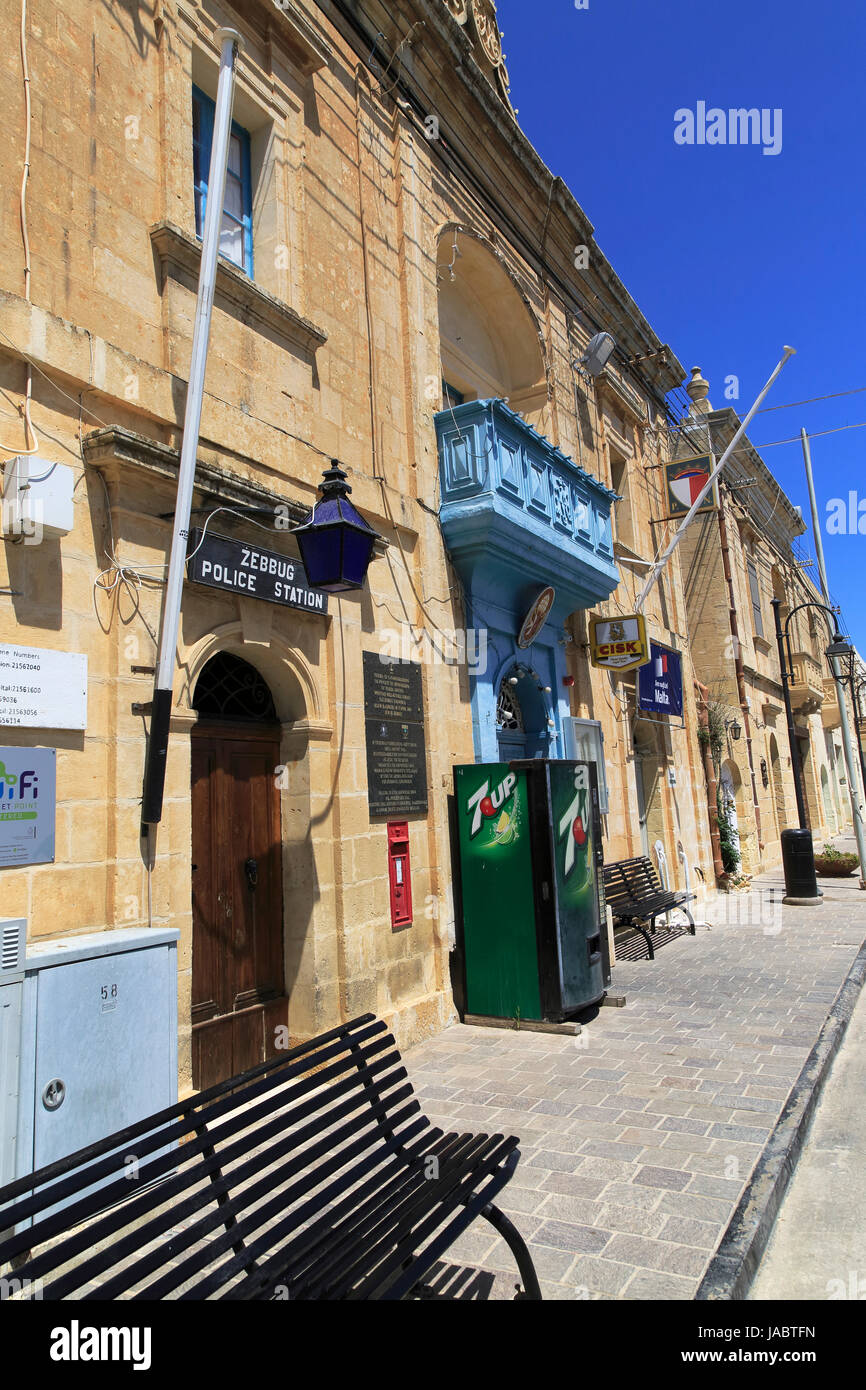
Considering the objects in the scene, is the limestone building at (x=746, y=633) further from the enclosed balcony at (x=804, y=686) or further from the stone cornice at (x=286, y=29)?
the stone cornice at (x=286, y=29)

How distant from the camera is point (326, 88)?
7656 mm

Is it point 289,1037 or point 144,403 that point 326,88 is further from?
point 289,1037

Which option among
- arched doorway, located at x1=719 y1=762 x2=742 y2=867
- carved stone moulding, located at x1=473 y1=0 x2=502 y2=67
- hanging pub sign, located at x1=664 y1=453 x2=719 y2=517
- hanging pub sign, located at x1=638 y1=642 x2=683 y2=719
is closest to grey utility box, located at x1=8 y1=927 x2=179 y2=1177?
hanging pub sign, located at x1=638 y1=642 x2=683 y2=719

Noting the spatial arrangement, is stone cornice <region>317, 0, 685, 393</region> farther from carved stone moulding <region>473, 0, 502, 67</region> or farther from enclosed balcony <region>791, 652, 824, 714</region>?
enclosed balcony <region>791, 652, 824, 714</region>

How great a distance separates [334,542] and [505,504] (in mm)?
3461

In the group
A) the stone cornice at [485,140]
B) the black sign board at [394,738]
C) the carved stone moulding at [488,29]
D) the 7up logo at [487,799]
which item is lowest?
the 7up logo at [487,799]

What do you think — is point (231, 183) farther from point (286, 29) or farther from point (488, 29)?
point (488, 29)

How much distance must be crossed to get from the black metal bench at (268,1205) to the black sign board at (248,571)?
A: 296cm

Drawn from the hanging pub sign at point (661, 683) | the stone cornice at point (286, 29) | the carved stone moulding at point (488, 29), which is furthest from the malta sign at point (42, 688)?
the carved stone moulding at point (488, 29)

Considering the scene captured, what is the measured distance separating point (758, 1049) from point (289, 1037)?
3.45m

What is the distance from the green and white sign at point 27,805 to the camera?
4.04m

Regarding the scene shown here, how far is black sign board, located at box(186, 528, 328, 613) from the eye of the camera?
5.23 meters

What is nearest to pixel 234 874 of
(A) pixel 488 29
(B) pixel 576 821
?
(B) pixel 576 821
